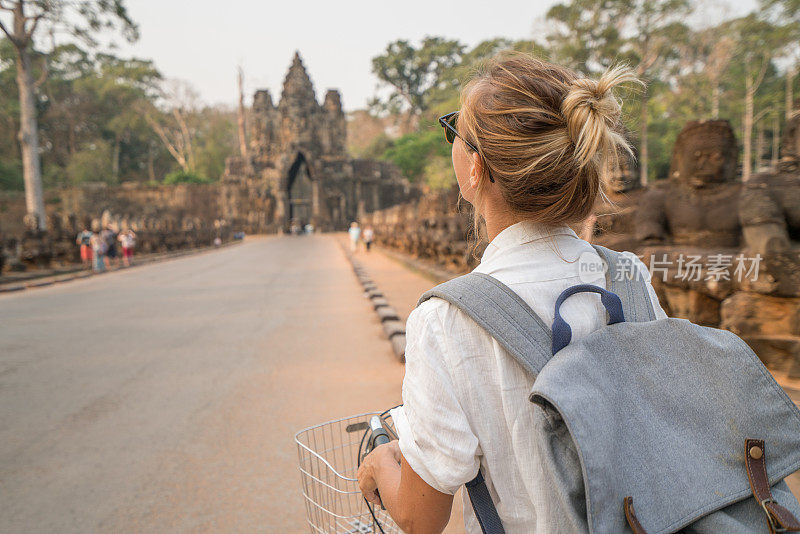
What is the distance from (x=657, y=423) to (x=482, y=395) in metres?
0.28

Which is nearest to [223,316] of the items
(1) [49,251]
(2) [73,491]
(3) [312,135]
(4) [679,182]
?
(2) [73,491]

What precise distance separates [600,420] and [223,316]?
280 inches

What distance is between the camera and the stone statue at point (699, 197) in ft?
16.0

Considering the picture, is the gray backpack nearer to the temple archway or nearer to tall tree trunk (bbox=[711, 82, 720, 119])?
tall tree trunk (bbox=[711, 82, 720, 119])

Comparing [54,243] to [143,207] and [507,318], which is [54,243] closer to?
[507,318]

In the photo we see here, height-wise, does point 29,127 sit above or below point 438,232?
above

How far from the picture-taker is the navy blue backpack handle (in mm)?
861

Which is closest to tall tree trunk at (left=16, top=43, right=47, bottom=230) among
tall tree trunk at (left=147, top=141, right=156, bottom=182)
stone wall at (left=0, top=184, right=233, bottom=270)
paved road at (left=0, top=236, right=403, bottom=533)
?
stone wall at (left=0, top=184, right=233, bottom=270)

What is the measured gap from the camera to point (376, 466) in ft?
A: 3.67

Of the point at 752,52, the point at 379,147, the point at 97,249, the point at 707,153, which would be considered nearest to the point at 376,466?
the point at 707,153

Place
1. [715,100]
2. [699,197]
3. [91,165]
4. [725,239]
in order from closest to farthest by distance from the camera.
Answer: [725,239]
[699,197]
[715,100]
[91,165]

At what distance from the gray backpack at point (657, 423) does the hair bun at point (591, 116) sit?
282mm

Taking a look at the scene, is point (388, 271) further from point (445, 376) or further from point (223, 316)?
point (445, 376)

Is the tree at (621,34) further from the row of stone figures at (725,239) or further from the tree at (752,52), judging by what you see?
the row of stone figures at (725,239)
